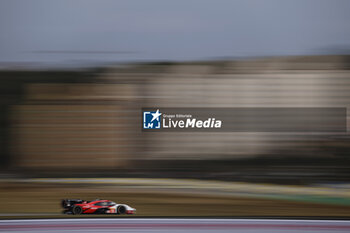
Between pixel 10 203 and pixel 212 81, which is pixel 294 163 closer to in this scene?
pixel 212 81

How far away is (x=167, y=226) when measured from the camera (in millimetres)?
1827

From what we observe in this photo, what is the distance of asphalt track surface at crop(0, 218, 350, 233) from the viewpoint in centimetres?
181

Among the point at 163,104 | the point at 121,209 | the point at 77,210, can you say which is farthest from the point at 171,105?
the point at 77,210

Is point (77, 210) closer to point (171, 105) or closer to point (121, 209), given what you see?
point (121, 209)

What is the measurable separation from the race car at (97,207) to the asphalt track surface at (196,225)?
8cm

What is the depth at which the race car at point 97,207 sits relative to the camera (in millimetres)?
1814

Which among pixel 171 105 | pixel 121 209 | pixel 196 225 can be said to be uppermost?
pixel 171 105

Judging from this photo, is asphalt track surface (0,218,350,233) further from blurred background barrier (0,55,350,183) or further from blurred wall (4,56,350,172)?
blurred wall (4,56,350,172)

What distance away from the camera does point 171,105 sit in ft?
5.71

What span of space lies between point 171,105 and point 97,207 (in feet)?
2.97

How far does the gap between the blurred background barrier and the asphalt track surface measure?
343mm

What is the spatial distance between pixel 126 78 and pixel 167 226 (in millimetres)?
1083

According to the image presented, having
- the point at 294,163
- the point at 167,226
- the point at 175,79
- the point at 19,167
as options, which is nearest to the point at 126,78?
the point at 175,79

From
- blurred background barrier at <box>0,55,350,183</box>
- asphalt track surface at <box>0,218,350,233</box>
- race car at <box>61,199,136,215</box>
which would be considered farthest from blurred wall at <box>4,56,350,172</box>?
asphalt track surface at <box>0,218,350,233</box>
